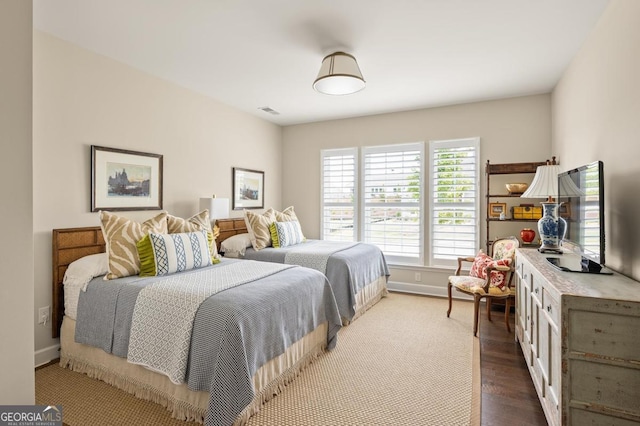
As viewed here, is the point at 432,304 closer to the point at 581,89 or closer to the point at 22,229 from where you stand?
the point at 581,89

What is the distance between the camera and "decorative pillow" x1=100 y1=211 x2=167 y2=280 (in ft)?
8.57

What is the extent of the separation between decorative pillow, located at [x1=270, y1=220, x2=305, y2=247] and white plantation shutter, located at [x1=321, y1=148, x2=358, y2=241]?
106 cm

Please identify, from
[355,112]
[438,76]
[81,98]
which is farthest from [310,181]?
[81,98]

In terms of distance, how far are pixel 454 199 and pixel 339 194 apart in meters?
1.79

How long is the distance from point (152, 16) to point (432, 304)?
428cm

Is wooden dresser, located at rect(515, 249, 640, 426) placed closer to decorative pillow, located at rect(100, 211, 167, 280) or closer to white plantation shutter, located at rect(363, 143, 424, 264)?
decorative pillow, located at rect(100, 211, 167, 280)

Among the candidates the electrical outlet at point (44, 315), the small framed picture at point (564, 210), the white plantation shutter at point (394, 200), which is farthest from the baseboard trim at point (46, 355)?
the small framed picture at point (564, 210)

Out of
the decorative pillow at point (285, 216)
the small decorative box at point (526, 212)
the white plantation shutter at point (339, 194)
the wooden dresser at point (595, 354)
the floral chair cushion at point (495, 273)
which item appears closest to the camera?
the wooden dresser at point (595, 354)

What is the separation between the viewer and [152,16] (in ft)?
8.18

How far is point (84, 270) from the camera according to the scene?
8.75 feet

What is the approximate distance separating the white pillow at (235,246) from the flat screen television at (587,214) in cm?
336

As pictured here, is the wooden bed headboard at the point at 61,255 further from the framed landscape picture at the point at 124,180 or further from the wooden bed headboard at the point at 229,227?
the wooden bed headboard at the point at 229,227

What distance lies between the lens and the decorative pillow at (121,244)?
2.61m

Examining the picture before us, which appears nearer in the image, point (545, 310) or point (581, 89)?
point (545, 310)
